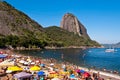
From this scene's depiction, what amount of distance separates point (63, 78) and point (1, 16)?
174788 mm

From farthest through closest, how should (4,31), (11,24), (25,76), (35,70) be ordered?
(11,24), (4,31), (35,70), (25,76)

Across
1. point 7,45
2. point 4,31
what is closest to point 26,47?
point 7,45

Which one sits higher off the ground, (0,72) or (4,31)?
(4,31)

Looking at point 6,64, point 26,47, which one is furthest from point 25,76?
point 26,47

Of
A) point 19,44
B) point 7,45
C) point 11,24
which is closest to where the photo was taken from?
point 7,45

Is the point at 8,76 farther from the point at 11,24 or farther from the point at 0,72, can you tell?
the point at 11,24

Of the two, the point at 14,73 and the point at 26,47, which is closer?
the point at 14,73

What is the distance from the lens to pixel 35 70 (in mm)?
37906

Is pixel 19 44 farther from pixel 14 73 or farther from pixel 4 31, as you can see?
pixel 14 73

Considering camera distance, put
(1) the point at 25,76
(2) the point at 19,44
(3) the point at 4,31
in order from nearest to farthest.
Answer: (1) the point at 25,76, (2) the point at 19,44, (3) the point at 4,31

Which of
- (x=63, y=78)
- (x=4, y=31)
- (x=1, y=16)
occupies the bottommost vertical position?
(x=63, y=78)

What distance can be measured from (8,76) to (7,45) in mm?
107460

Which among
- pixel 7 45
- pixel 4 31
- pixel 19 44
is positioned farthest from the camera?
pixel 4 31

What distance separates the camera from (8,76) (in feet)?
110
